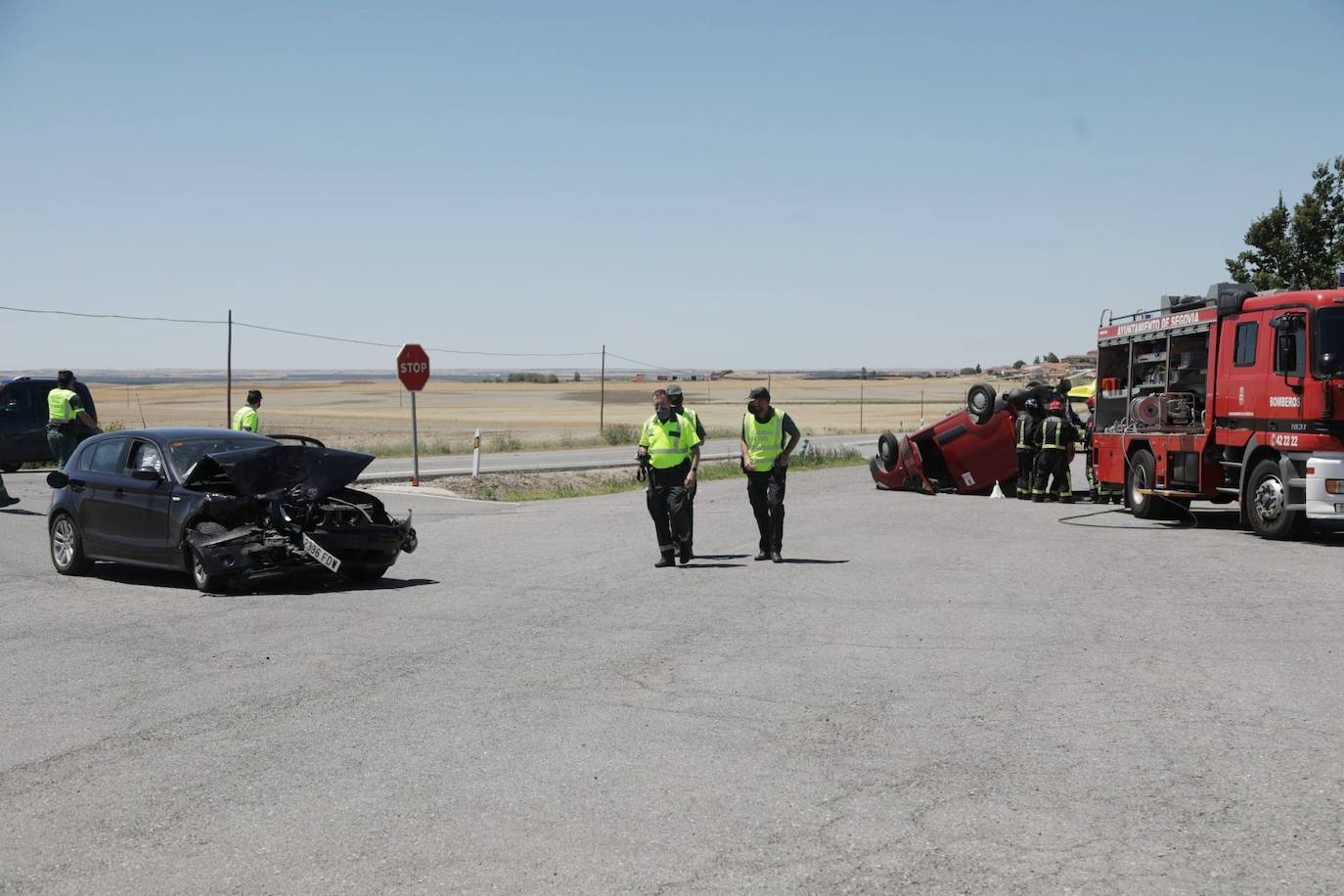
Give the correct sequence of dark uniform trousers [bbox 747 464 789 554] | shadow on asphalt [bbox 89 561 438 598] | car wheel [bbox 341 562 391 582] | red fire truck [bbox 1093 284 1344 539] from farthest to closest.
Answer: red fire truck [bbox 1093 284 1344 539]
dark uniform trousers [bbox 747 464 789 554]
car wheel [bbox 341 562 391 582]
shadow on asphalt [bbox 89 561 438 598]

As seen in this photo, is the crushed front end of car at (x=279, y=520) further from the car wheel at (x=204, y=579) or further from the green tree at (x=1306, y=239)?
the green tree at (x=1306, y=239)

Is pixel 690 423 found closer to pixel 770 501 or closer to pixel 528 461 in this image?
pixel 770 501

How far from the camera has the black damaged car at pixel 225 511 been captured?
1188cm

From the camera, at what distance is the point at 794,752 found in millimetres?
6441

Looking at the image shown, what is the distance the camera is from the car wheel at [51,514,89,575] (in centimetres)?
1323

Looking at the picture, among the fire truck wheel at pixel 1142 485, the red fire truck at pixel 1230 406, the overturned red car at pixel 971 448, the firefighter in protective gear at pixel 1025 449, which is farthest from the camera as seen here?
the overturned red car at pixel 971 448

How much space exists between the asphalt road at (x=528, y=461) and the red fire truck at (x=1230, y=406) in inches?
562

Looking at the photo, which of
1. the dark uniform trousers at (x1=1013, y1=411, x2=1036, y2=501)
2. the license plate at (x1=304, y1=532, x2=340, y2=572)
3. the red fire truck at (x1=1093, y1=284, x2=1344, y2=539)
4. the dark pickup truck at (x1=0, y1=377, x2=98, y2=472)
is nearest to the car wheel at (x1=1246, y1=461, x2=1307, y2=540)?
the red fire truck at (x1=1093, y1=284, x2=1344, y2=539)

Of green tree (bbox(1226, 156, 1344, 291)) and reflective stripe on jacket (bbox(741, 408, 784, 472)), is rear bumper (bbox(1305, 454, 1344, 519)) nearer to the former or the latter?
reflective stripe on jacket (bbox(741, 408, 784, 472))

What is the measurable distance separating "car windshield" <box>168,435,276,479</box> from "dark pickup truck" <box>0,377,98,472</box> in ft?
54.2

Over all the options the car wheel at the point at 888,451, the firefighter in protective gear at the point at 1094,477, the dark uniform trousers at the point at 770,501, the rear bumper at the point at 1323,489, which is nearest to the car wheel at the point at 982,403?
the car wheel at the point at 888,451

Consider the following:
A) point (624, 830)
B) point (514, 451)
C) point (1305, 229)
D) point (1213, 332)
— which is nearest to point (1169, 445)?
point (1213, 332)

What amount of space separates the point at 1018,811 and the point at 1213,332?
14515mm

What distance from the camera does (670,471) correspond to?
13.8m
